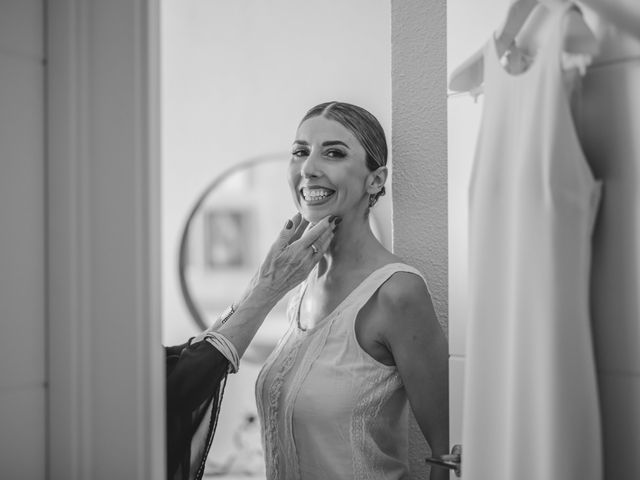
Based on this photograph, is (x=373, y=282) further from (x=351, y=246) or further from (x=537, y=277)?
(x=537, y=277)

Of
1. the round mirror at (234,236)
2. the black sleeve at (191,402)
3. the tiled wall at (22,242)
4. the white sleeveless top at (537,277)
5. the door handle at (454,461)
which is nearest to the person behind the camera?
the tiled wall at (22,242)

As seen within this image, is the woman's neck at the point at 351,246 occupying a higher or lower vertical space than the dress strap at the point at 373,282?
higher

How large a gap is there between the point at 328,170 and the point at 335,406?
0.50 meters

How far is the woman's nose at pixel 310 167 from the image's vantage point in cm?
155

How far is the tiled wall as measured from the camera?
30.3 inches

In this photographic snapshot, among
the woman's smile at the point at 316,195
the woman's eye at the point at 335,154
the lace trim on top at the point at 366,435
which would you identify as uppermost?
the woman's eye at the point at 335,154

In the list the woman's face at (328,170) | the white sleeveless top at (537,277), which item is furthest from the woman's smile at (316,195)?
the white sleeveless top at (537,277)

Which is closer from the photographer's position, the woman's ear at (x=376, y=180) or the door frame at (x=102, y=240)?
the door frame at (x=102, y=240)

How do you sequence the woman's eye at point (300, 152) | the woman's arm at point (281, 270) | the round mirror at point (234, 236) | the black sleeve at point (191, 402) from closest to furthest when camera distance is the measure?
the black sleeve at point (191, 402) < the woman's arm at point (281, 270) < the woman's eye at point (300, 152) < the round mirror at point (234, 236)

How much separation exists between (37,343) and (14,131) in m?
0.23

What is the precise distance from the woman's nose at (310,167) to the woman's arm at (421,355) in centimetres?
31

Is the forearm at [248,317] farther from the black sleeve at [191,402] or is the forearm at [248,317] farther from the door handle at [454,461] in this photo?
the door handle at [454,461]

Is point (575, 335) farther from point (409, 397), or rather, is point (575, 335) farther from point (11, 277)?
point (11, 277)

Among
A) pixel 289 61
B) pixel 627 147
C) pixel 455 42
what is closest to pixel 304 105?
pixel 289 61
